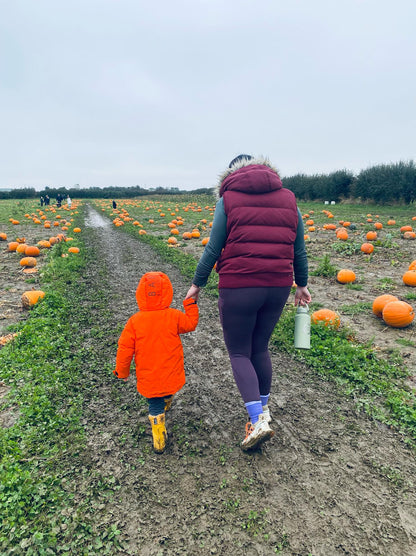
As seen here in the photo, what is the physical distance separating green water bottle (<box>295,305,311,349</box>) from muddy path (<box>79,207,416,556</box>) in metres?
0.64

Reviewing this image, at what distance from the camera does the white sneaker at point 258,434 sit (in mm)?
2703

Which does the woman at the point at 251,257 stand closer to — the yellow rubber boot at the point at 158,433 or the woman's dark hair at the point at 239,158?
the woman's dark hair at the point at 239,158

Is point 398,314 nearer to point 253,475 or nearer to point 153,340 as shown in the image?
point 253,475

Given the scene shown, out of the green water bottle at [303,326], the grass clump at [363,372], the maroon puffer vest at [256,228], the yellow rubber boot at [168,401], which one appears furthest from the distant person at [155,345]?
A: the grass clump at [363,372]

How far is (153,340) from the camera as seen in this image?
286 centimetres

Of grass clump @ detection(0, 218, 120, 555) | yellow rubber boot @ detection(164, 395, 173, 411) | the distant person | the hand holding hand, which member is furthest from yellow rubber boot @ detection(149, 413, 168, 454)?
the hand holding hand

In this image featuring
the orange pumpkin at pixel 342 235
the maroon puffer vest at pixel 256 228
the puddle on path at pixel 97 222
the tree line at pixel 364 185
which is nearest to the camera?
the maroon puffer vest at pixel 256 228

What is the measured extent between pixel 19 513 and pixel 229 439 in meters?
1.70


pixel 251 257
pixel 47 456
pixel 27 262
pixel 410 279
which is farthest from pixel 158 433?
pixel 27 262

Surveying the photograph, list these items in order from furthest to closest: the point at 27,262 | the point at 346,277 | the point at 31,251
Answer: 1. the point at 31,251
2. the point at 27,262
3. the point at 346,277

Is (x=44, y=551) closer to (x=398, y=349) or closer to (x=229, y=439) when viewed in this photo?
(x=229, y=439)

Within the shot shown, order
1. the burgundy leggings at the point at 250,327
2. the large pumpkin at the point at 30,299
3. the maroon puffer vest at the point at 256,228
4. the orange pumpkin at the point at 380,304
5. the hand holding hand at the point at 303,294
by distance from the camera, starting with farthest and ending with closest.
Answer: the large pumpkin at the point at 30,299
the orange pumpkin at the point at 380,304
the hand holding hand at the point at 303,294
the burgundy leggings at the point at 250,327
the maroon puffer vest at the point at 256,228

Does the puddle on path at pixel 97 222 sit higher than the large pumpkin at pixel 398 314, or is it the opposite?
the puddle on path at pixel 97 222

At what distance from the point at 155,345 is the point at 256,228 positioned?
131cm
